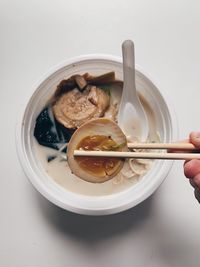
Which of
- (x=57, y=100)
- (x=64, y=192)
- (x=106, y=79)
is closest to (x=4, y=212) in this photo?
(x=64, y=192)

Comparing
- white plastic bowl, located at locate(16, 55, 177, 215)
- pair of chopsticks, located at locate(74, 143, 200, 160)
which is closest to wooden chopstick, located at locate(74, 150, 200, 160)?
pair of chopsticks, located at locate(74, 143, 200, 160)

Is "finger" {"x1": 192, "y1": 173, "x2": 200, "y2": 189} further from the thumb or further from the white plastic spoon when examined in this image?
the white plastic spoon

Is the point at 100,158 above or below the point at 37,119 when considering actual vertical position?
below

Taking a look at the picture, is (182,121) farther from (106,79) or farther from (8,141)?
(8,141)

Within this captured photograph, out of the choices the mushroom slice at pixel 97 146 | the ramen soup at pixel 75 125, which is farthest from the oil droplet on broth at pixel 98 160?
the ramen soup at pixel 75 125

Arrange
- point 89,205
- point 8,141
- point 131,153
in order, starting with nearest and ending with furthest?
point 131,153, point 89,205, point 8,141

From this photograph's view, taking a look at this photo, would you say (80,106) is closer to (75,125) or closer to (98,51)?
(75,125)
